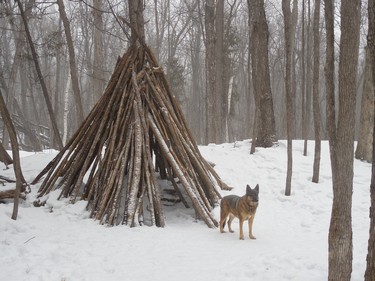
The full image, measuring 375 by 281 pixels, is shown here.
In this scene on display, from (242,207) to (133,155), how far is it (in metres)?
2.14

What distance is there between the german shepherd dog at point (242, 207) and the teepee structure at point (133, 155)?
0.47 metres

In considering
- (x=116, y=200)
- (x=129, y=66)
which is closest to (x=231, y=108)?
(x=129, y=66)

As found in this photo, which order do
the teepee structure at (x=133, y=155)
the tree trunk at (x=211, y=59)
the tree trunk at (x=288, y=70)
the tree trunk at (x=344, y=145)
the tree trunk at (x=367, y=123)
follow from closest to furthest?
the tree trunk at (x=344, y=145), the teepee structure at (x=133, y=155), the tree trunk at (x=288, y=70), the tree trunk at (x=367, y=123), the tree trunk at (x=211, y=59)

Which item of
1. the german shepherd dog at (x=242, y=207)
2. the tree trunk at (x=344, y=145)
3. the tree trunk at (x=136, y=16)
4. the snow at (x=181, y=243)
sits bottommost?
the snow at (x=181, y=243)

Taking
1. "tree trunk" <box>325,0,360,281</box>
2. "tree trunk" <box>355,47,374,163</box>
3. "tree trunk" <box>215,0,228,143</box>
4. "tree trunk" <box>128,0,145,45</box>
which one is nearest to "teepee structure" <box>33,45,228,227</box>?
"tree trunk" <box>128,0,145,45</box>

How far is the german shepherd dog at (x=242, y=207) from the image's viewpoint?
5.38 meters

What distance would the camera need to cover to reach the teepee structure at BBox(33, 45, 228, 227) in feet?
20.2

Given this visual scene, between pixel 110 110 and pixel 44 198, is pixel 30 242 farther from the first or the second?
pixel 110 110

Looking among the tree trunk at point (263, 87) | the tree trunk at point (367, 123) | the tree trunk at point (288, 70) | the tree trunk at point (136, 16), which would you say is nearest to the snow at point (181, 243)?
the tree trunk at point (288, 70)

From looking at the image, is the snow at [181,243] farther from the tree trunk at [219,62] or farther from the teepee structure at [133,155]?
the tree trunk at [219,62]

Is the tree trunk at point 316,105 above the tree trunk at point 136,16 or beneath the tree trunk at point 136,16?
beneath

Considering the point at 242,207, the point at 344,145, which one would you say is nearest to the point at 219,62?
the point at 242,207

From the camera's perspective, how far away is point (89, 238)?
17.5ft

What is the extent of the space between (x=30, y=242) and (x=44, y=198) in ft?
5.86
